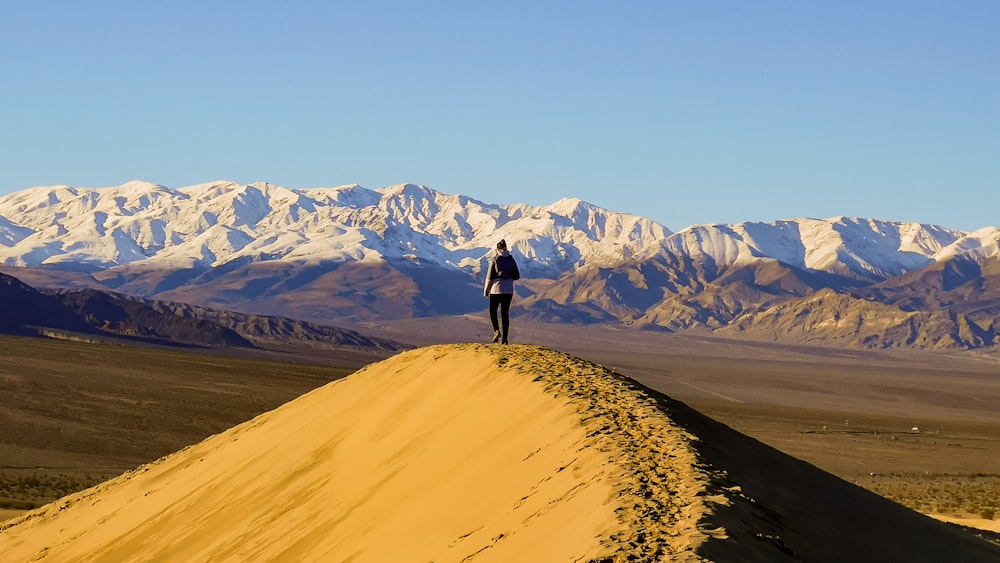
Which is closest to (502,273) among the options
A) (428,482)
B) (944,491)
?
(428,482)

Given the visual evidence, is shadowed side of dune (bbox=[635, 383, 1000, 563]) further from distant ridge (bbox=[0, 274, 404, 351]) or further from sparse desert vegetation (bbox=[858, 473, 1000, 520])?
distant ridge (bbox=[0, 274, 404, 351])

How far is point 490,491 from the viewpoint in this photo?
11.0 m

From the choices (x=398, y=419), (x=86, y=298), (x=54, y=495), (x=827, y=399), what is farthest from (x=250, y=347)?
(x=398, y=419)

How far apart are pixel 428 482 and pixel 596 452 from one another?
6.91ft

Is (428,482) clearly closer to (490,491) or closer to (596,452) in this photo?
(490,491)

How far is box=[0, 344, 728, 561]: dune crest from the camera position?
9.32 m

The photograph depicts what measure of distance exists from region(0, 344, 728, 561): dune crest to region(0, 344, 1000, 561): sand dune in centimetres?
3

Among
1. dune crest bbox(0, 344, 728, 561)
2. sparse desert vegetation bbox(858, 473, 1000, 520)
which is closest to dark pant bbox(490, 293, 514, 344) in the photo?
dune crest bbox(0, 344, 728, 561)

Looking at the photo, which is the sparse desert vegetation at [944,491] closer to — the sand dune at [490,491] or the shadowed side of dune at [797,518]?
the sand dune at [490,491]

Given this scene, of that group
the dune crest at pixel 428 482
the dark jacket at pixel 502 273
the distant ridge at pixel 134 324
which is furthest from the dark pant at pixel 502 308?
the distant ridge at pixel 134 324

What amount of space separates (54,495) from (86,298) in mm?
124611

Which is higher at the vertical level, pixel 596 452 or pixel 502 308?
pixel 502 308

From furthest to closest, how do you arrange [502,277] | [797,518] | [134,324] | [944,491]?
[134,324] < [944,491] < [502,277] < [797,518]

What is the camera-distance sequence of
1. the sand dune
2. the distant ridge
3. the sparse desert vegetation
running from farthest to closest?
the distant ridge < the sparse desert vegetation < the sand dune
